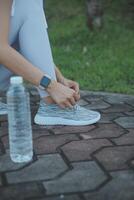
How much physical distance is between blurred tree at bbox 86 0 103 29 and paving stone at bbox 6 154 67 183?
374cm

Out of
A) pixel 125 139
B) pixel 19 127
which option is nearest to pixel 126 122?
pixel 125 139

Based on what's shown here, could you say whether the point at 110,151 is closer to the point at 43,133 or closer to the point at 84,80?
the point at 43,133

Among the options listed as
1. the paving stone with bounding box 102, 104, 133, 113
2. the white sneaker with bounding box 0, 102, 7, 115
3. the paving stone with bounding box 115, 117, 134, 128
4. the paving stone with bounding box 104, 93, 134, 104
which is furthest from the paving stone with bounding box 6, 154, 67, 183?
the paving stone with bounding box 104, 93, 134, 104

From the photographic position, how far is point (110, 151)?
2.28 m

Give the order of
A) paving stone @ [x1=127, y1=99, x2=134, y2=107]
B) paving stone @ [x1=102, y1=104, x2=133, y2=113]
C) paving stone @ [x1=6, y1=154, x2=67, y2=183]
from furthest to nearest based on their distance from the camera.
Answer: paving stone @ [x1=127, y1=99, x2=134, y2=107]
paving stone @ [x1=102, y1=104, x2=133, y2=113]
paving stone @ [x1=6, y1=154, x2=67, y2=183]

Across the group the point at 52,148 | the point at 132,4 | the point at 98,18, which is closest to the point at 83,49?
the point at 98,18

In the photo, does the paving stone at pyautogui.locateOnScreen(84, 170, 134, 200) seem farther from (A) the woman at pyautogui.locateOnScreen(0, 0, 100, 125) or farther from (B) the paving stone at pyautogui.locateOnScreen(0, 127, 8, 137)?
(B) the paving stone at pyautogui.locateOnScreen(0, 127, 8, 137)

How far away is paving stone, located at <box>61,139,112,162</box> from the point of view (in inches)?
87.3

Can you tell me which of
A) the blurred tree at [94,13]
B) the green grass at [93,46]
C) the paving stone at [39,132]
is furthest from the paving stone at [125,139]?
the blurred tree at [94,13]

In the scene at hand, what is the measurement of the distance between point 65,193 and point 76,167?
258 millimetres

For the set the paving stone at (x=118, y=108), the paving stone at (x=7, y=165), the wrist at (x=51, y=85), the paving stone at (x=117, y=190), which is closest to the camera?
the paving stone at (x=117, y=190)

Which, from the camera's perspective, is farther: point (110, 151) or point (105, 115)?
point (105, 115)

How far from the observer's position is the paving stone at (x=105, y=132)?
2506mm

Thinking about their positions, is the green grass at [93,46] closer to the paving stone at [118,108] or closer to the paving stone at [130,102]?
the paving stone at [130,102]
